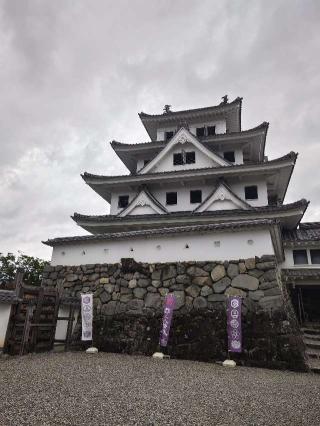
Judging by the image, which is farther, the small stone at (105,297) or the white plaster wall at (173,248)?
the small stone at (105,297)

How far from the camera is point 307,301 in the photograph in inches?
531

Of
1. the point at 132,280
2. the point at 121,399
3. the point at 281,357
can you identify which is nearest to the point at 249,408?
the point at 121,399

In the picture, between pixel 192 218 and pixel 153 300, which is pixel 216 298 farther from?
pixel 192 218

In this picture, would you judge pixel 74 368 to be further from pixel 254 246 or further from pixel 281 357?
pixel 254 246

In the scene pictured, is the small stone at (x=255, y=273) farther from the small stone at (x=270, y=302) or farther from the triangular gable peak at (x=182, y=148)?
the triangular gable peak at (x=182, y=148)

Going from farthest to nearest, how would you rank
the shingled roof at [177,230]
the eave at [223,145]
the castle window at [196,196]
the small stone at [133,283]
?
the eave at [223,145]
the castle window at [196,196]
the small stone at [133,283]
the shingled roof at [177,230]

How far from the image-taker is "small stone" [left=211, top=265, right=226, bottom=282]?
26.4 ft

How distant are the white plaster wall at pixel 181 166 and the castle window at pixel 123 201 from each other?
2125mm

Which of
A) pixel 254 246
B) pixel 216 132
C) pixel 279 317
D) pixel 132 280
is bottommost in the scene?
pixel 279 317

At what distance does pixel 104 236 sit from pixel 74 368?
15.1ft

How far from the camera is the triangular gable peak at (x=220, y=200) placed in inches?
546

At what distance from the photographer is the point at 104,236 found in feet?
31.6

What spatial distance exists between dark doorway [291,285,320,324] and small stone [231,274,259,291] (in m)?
6.67

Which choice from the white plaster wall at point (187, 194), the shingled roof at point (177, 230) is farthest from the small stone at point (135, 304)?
the white plaster wall at point (187, 194)
